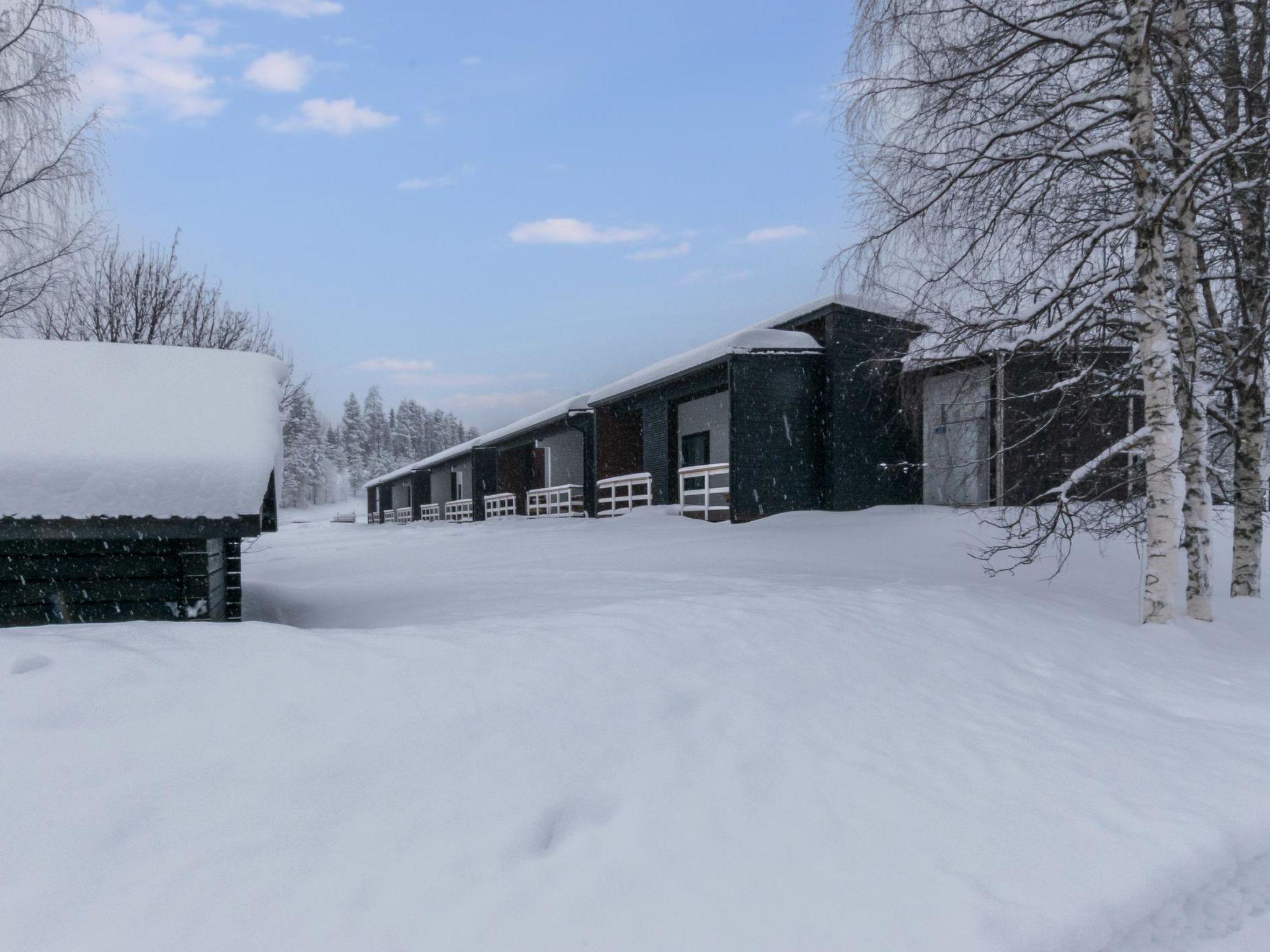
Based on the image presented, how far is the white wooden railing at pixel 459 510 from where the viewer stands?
99.0 feet

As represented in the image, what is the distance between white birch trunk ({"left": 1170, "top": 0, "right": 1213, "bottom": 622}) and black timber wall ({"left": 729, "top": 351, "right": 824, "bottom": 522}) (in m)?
7.57

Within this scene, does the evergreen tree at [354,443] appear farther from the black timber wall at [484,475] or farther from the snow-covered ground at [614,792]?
the snow-covered ground at [614,792]

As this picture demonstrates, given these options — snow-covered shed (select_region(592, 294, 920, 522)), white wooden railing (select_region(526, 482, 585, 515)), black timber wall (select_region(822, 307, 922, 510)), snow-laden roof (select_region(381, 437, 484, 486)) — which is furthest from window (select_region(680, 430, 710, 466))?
snow-laden roof (select_region(381, 437, 484, 486))

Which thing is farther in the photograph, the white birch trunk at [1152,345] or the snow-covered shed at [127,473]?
the white birch trunk at [1152,345]

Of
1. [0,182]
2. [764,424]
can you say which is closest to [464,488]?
[764,424]

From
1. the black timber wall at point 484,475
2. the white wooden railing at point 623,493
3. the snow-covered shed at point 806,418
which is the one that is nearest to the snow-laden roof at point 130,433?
the snow-covered shed at point 806,418

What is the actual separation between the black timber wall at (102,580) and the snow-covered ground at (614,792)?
1.49 metres

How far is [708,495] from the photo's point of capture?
588 inches

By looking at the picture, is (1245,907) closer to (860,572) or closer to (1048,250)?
(860,572)

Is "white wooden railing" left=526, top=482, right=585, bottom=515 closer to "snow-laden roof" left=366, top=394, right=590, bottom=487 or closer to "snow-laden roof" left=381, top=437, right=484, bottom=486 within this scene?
"snow-laden roof" left=366, top=394, right=590, bottom=487

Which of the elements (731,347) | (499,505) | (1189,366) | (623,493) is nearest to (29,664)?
(1189,366)

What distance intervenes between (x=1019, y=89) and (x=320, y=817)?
26.7 feet

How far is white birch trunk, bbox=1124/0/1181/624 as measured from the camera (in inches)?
244

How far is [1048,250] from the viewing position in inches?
274
